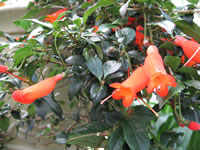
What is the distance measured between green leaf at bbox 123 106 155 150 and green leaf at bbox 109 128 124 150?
0.02 metres

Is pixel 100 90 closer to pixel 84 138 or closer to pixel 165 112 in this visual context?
pixel 84 138

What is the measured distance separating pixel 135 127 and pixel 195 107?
0.57 ft

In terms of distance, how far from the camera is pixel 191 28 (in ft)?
1.29

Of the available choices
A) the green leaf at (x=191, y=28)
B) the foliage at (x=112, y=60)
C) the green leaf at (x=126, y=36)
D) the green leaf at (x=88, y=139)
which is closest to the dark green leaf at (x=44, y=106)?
the foliage at (x=112, y=60)

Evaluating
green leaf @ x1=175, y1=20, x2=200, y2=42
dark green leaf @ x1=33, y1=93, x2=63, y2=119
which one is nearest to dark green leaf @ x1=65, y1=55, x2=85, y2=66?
dark green leaf @ x1=33, y1=93, x2=63, y2=119

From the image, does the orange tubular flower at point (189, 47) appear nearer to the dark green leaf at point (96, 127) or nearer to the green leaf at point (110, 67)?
the green leaf at point (110, 67)

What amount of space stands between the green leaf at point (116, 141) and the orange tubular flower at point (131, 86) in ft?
0.41

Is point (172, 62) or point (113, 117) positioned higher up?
point (172, 62)

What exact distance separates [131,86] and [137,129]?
14 centimetres

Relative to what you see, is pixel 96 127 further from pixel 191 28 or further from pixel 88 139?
pixel 191 28

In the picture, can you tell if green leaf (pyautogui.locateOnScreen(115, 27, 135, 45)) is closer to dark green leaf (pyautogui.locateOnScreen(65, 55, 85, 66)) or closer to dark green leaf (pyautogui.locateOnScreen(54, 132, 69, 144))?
dark green leaf (pyautogui.locateOnScreen(65, 55, 85, 66))

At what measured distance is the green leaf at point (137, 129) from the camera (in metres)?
0.38

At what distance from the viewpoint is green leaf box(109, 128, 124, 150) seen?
398mm

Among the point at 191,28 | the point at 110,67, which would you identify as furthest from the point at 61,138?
the point at 191,28
